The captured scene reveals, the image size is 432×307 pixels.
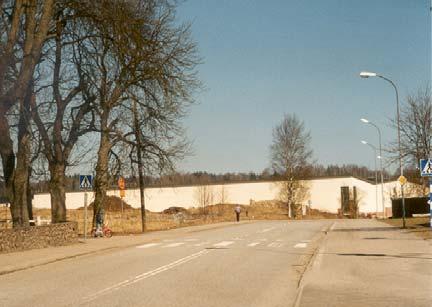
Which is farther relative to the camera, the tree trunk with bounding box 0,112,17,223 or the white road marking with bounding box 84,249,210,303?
the tree trunk with bounding box 0,112,17,223

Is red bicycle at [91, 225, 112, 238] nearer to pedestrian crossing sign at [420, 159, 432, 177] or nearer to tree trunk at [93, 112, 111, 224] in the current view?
tree trunk at [93, 112, 111, 224]

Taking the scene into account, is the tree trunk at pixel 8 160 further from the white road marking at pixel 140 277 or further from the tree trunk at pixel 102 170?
the white road marking at pixel 140 277

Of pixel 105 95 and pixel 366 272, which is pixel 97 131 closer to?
pixel 105 95

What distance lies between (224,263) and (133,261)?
2869mm

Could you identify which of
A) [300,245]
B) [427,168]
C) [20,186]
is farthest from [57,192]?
[427,168]

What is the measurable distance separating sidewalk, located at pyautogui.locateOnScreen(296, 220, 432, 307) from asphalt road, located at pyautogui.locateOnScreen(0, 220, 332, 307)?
0.50 m

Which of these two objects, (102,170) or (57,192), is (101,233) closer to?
(57,192)

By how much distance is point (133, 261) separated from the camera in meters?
20.2

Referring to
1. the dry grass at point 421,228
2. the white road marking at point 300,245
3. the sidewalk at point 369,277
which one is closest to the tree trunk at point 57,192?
the white road marking at point 300,245

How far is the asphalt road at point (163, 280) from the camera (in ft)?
38.4

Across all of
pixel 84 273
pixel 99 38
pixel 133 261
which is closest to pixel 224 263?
pixel 133 261

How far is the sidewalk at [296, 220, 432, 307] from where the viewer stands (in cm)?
1166

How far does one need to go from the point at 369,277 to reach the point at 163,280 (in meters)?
4.60

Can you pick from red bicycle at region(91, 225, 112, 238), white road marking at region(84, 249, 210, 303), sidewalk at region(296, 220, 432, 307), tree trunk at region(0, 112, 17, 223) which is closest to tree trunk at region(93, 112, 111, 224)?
red bicycle at region(91, 225, 112, 238)
